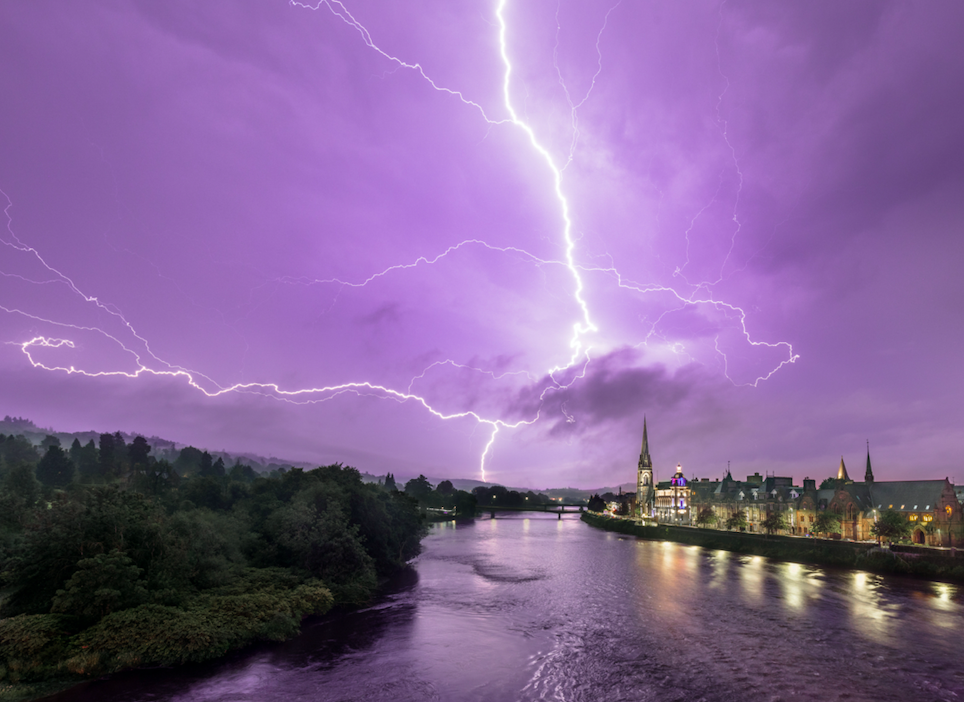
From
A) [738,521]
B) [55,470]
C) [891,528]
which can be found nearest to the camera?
[891,528]

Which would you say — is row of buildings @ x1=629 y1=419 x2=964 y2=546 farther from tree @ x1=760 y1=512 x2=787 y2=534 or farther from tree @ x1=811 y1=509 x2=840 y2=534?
tree @ x1=760 y1=512 x2=787 y2=534

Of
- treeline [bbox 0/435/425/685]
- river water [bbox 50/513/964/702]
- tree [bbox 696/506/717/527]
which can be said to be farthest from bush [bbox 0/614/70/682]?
tree [bbox 696/506/717/527]

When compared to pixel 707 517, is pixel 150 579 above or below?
below

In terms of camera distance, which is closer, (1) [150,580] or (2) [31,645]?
(2) [31,645]

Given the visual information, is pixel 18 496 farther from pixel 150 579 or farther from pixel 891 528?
pixel 891 528

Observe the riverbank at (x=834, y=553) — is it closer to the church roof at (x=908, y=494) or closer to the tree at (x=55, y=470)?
the church roof at (x=908, y=494)

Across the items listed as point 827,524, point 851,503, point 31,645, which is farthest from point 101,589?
point 851,503

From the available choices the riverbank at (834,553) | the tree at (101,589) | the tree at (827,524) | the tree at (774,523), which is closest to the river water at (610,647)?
the tree at (101,589)
